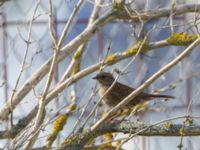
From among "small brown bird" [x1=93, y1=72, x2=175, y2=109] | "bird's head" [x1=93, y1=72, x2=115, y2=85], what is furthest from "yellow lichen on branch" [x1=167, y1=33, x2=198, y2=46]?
"bird's head" [x1=93, y1=72, x2=115, y2=85]

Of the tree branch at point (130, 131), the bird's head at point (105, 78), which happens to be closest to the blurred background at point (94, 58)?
the bird's head at point (105, 78)

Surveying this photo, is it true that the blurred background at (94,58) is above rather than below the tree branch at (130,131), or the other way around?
above

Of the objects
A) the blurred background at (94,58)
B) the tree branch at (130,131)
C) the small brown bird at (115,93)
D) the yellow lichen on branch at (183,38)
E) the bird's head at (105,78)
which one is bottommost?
the tree branch at (130,131)

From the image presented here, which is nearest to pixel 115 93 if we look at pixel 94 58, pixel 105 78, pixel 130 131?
pixel 105 78

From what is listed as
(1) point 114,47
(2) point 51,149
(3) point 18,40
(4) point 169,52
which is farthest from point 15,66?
(2) point 51,149

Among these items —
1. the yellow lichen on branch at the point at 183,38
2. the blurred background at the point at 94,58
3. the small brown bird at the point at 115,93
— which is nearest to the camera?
the yellow lichen on branch at the point at 183,38

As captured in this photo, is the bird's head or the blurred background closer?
the bird's head

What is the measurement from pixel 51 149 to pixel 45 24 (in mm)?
1493

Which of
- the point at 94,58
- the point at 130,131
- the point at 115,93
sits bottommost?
the point at 130,131

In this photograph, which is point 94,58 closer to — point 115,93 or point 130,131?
point 115,93

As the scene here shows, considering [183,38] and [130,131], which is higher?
[183,38]

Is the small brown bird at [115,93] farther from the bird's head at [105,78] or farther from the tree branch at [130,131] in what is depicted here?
the tree branch at [130,131]

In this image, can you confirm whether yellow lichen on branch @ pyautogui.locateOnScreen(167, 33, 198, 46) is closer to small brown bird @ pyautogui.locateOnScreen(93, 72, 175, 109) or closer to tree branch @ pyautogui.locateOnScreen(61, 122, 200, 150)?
small brown bird @ pyautogui.locateOnScreen(93, 72, 175, 109)

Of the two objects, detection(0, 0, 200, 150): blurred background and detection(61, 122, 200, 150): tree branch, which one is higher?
detection(0, 0, 200, 150): blurred background
